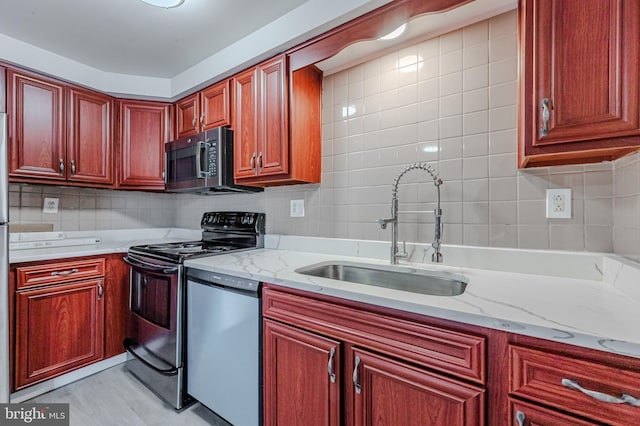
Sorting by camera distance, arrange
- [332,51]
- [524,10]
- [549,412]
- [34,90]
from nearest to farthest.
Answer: [549,412]
[524,10]
[332,51]
[34,90]

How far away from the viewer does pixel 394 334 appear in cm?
97

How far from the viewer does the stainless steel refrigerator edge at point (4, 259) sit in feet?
4.41

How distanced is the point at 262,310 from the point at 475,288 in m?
0.88

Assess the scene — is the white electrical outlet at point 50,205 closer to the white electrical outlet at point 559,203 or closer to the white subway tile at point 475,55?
the white subway tile at point 475,55

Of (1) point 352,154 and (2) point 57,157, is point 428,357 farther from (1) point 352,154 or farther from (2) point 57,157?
(2) point 57,157

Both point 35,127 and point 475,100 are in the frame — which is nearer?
point 475,100

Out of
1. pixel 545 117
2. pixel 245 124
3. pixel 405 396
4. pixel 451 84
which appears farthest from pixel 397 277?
pixel 245 124

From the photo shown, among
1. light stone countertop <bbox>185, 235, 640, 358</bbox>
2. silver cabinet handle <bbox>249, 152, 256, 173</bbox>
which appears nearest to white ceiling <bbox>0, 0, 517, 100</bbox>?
silver cabinet handle <bbox>249, 152, 256, 173</bbox>

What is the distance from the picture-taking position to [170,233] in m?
2.97

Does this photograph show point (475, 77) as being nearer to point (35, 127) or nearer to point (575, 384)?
point (575, 384)

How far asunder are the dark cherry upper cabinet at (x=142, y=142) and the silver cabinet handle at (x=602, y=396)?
2730 mm

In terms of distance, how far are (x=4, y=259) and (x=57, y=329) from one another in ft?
2.50

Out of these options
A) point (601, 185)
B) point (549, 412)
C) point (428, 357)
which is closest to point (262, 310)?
point (428, 357)

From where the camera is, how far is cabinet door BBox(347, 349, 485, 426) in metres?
0.85
